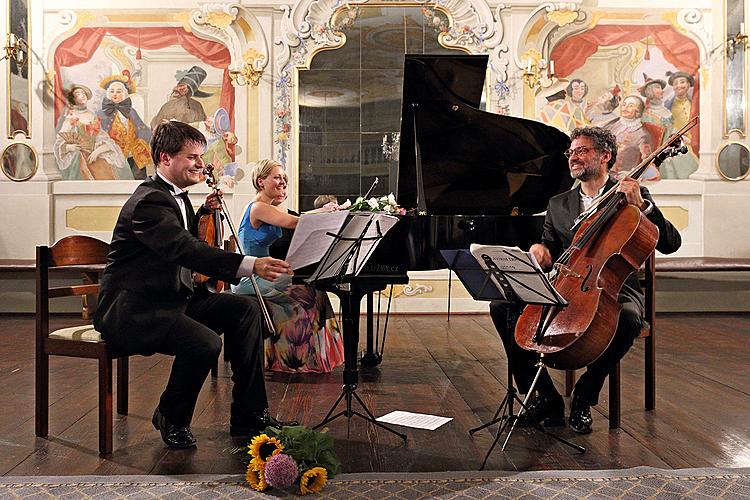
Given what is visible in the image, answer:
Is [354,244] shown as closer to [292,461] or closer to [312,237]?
[312,237]

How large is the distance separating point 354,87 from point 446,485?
5.86m

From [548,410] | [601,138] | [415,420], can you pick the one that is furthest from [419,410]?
[601,138]

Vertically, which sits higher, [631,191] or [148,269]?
[631,191]

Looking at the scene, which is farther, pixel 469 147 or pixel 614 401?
pixel 469 147

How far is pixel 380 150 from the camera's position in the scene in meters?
8.17

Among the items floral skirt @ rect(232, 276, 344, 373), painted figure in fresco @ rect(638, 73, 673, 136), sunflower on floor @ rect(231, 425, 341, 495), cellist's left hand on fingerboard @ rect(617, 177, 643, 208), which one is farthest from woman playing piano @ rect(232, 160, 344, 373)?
painted figure in fresco @ rect(638, 73, 673, 136)

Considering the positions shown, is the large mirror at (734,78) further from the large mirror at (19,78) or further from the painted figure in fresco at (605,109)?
the large mirror at (19,78)

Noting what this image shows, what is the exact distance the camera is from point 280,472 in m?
2.70

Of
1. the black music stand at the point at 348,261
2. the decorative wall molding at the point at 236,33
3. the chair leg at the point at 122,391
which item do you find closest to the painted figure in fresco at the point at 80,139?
the decorative wall molding at the point at 236,33

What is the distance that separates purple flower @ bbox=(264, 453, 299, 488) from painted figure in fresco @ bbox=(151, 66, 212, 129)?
5.86 metres

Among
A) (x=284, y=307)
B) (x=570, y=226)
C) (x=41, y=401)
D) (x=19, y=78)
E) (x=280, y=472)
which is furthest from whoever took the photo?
(x=19, y=78)

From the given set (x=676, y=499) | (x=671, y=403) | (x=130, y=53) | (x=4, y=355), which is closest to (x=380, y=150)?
(x=130, y=53)

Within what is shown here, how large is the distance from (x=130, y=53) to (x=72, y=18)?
25.5 inches

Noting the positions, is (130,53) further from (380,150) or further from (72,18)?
(380,150)
